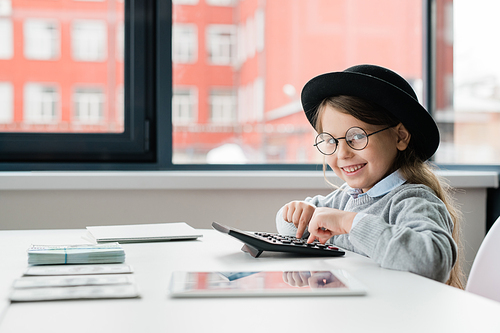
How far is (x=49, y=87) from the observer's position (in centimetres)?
187

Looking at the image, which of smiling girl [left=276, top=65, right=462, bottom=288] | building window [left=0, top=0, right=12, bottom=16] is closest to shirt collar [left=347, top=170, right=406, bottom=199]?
smiling girl [left=276, top=65, right=462, bottom=288]

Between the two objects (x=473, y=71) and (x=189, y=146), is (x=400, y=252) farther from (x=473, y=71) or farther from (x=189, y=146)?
(x=473, y=71)

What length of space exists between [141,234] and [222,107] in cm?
103

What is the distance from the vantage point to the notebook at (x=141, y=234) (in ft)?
3.28

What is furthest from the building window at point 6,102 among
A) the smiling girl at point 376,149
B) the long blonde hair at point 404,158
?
the long blonde hair at point 404,158

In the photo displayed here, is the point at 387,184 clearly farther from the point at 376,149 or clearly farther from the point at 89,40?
the point at 89,40

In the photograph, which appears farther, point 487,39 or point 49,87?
point 487,39

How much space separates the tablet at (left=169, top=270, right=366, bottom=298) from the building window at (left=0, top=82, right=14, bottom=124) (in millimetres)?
1492

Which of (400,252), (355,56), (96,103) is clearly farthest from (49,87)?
(400,252)

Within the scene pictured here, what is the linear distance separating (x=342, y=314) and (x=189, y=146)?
5.02ft

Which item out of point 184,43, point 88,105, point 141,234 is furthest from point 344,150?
point 88,105

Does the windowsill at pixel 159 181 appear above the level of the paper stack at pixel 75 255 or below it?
above

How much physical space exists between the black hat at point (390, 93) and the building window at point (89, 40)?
1.11 metres

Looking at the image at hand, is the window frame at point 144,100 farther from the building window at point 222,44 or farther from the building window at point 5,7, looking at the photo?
the building window at point 5,7
